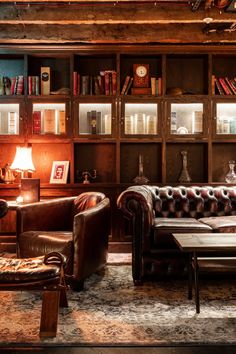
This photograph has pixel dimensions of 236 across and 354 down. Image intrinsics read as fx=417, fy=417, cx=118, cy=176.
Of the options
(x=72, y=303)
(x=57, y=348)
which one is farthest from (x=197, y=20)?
(x=57, y=348)

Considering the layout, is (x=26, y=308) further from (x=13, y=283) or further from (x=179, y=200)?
(x=179, y=200)

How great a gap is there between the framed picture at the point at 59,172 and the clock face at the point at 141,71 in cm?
142

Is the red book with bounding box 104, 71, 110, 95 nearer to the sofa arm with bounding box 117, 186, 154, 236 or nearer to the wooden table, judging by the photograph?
the sofa arm with bounding box 117, 186, 154, 236

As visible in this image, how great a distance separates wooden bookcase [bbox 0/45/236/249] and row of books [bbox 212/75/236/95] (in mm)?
61

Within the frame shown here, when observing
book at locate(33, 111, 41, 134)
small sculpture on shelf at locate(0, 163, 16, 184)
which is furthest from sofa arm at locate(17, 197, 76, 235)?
book at locate(33, 111, 41, 134)

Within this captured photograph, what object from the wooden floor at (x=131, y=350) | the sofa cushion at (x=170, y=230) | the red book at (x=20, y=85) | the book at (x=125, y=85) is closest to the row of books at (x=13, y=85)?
the red book at (x=20, y=85)

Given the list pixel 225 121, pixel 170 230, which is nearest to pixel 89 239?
pixel 170 230

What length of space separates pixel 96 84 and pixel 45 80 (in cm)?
63

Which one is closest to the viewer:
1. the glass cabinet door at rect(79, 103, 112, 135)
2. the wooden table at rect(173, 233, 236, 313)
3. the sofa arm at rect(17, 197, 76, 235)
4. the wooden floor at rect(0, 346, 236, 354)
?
the wooden floor at rect(0, 346, 236, 354)

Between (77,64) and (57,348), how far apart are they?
388 cm

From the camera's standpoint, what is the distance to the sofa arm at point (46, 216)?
3859 millimetres

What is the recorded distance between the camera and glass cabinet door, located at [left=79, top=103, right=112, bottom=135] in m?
5.15

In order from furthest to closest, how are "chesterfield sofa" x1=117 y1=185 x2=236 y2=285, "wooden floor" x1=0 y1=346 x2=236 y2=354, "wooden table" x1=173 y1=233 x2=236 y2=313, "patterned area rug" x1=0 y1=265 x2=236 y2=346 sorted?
"chesterfield sofa" x1=117 y1=185 x2=236 y2=285, "wooden table" x1=173 y1=233 x2=236 y2=313, "patterned area rug" x1=0 y1=265 x2=236 y2=346, "wooden floor" x1=0 y1=346 x2=236 y2=354

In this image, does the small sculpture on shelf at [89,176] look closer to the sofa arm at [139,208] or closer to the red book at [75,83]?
the red book at [75,83]
